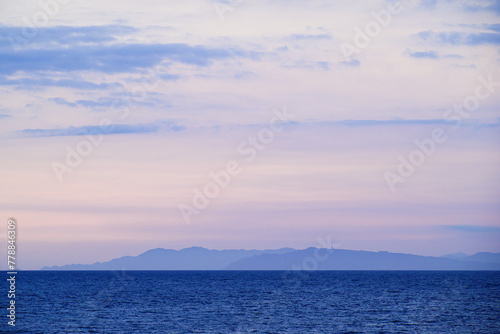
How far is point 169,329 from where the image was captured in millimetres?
53969

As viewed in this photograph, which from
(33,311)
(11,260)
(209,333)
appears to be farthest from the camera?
(33,311)

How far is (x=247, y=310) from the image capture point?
69500mm

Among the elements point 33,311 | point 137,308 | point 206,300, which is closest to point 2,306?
point 33,311

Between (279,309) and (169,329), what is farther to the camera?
(279,309)

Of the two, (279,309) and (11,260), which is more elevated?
(11,260)

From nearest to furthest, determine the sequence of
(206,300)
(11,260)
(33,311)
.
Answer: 1. (11,260)
2. (33,311)
3. (206,300)

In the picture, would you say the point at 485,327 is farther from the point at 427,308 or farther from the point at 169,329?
the point at 169,329

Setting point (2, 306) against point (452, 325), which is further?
point (2, 306)

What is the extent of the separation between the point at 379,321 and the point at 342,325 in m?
4.82

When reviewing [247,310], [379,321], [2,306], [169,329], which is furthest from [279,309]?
[2,306]

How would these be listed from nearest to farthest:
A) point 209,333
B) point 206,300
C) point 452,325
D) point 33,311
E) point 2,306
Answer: point 209,333 < point 452,325 < point 33,311 < point 2,306 < point 206,300

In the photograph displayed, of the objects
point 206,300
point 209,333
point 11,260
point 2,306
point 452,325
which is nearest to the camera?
point 11,260

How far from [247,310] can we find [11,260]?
115 feet

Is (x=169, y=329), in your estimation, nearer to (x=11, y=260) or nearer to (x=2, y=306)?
(x=11, y=260)
